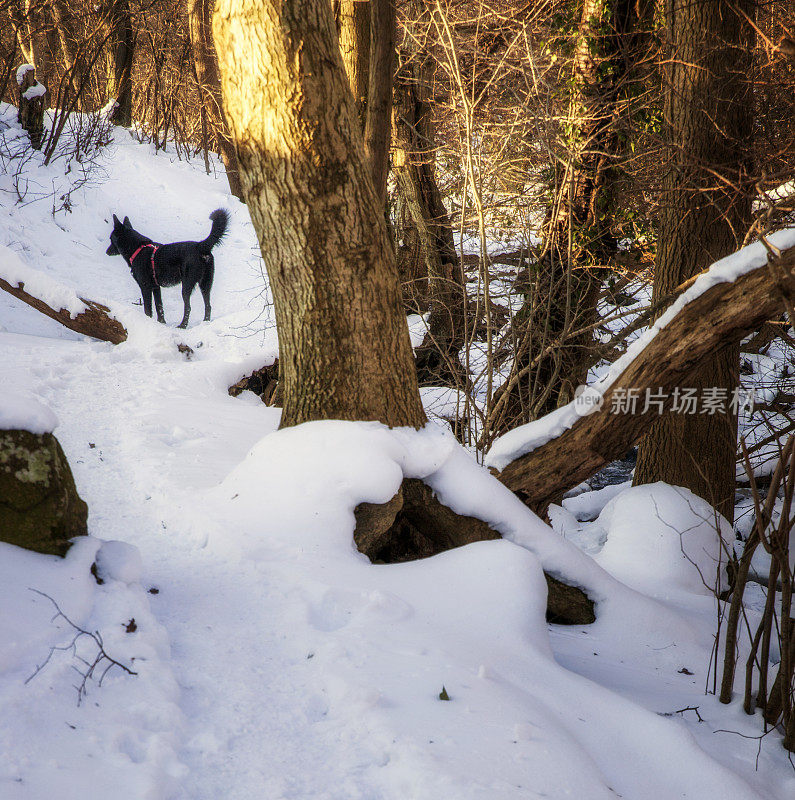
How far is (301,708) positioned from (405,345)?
6.60 feet

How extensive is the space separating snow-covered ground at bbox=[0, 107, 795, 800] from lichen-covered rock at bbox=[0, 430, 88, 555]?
7 centimetres

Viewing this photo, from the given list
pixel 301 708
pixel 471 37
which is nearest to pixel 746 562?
pixel 301 708

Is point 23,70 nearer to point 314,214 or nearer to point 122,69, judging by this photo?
point 122,69

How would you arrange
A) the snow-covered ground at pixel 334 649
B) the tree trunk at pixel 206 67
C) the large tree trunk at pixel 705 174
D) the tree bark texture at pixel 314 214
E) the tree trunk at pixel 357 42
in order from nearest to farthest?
the snow-covered ground at pixel 334 649 < the tree bark texture at pixel 314 214 < the large tree trunk at pixel 705 174 < the tree trunk at pixel 357 42 < the tree trunk at pixel 206 67

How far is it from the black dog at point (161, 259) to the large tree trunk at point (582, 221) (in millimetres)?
5531

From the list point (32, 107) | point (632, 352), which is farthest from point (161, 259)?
point (632, 352)

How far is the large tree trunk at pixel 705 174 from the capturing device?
16.7ft

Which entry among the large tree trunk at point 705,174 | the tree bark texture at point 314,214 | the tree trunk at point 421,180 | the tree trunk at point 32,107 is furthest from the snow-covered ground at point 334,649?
the tree trunk at point 32,107

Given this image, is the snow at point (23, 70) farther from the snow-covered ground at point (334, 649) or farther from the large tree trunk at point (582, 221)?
the large tree trunk at point (582, 221)

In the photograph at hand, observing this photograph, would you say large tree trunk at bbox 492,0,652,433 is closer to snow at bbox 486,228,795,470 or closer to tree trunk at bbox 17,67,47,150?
snow at bbox 486,228,795,470

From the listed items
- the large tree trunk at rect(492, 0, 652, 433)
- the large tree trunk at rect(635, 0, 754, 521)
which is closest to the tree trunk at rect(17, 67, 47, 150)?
the large tree trunk at rect(492, 0, 652, 433)

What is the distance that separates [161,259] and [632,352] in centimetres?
774

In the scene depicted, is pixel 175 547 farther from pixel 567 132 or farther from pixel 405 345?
pixel 567 132

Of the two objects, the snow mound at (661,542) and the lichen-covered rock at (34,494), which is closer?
the lichen-covered rock at (34,494)
